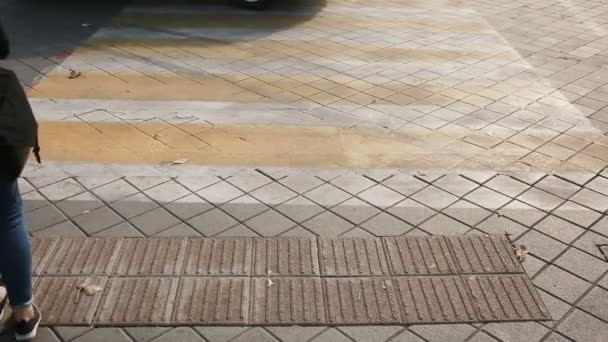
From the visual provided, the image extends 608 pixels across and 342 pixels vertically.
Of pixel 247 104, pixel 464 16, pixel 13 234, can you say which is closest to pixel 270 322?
pixel 13 234

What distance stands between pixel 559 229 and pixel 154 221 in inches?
112

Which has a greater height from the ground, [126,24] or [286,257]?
[126,24]

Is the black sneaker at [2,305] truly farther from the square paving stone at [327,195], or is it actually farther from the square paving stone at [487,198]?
the square paving stone at [487,198]

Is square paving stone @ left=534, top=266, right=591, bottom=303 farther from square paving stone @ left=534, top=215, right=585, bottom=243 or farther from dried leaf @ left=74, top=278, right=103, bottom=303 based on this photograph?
dried leaf @ left=74, top=278, right=103, bottom=303

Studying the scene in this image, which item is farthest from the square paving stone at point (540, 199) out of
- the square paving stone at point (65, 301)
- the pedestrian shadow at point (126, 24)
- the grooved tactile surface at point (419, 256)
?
the pedestrian shadow at point (126, 24)

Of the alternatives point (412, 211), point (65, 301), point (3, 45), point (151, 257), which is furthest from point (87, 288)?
point (412, 211)

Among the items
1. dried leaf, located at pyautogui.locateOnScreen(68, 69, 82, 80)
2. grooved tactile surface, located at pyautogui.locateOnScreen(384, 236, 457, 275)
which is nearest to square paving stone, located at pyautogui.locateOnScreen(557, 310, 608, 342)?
grooved tactile surface, located at pyautogui.locateOnScreen(384, 236, 457, 275)

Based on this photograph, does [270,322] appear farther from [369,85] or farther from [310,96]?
[369,85]

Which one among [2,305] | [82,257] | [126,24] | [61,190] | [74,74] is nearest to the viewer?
[2,305]

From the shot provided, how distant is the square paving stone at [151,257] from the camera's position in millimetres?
3709

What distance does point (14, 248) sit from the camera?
9.79 feet

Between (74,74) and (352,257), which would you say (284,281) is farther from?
(74,74)

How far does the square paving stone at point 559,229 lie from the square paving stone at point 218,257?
2077 mm

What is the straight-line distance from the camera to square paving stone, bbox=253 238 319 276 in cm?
374
